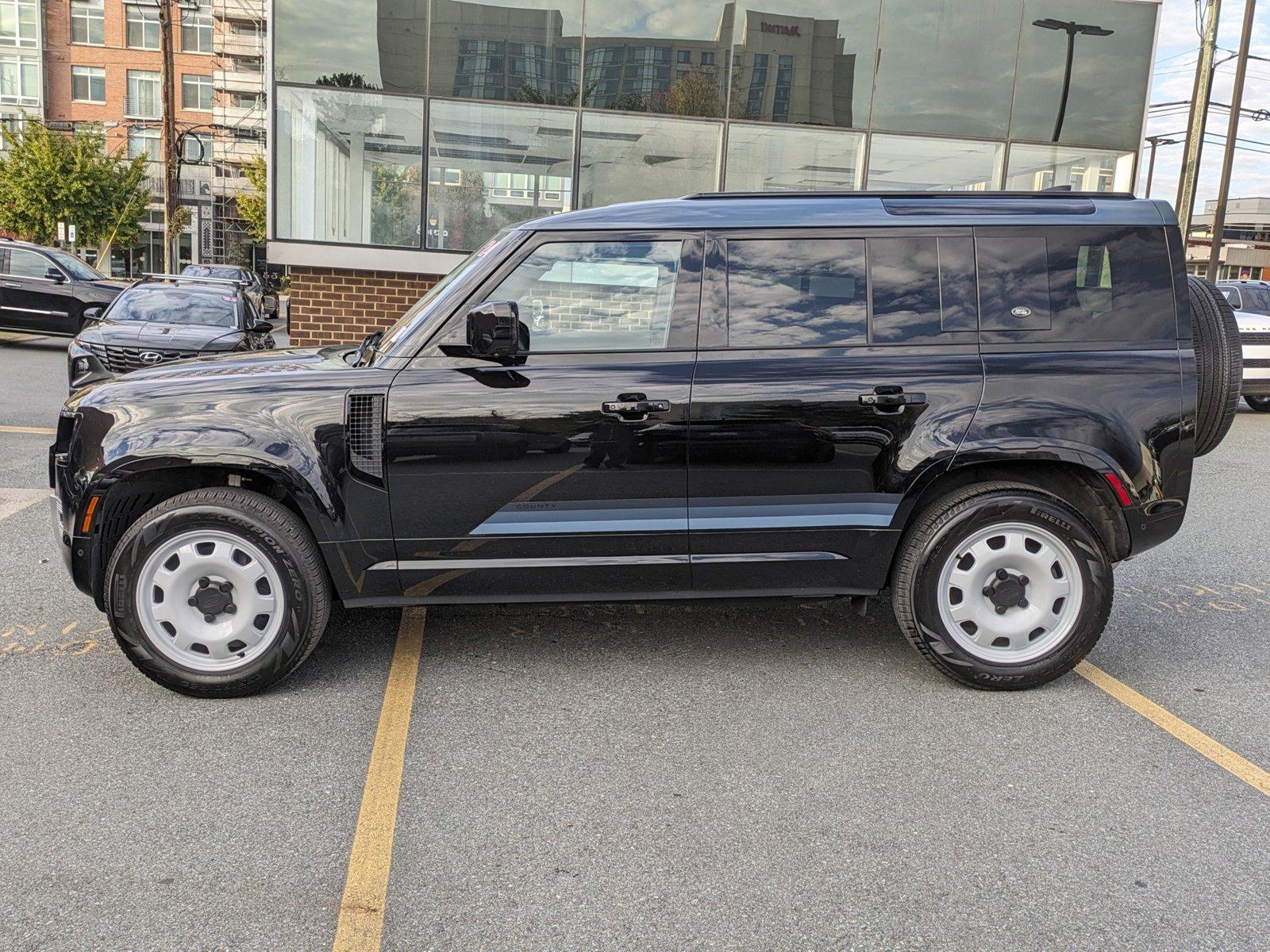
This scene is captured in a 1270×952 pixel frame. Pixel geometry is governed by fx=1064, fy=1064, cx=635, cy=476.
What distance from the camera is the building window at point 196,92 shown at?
56.5m

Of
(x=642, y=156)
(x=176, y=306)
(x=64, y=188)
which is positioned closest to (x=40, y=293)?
(x=176, y=306)

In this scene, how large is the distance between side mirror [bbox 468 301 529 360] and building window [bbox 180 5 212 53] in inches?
2402

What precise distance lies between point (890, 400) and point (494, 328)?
61.4 inches

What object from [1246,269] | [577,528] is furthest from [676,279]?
[1246,269]

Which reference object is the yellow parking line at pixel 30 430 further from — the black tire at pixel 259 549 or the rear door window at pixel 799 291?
the rear door window at pixel 799 291

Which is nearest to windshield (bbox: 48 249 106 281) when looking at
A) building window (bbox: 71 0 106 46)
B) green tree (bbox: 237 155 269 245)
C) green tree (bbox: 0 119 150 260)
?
green tree (bbox: 0 119 150 260)

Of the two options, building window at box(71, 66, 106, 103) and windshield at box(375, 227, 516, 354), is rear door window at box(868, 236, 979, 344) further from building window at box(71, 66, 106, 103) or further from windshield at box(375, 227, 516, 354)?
building window at box(71, 66, 106, 103)

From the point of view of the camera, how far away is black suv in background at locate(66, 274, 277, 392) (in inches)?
440

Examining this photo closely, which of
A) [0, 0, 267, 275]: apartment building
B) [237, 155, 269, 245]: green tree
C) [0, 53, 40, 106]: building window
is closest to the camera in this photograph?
[237, 155, 269, 245]: green tree

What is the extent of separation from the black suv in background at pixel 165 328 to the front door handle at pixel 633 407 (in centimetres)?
768

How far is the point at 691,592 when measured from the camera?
14.1ft

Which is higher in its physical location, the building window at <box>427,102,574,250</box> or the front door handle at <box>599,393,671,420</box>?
the building window at <box>427,102,574,250</box>

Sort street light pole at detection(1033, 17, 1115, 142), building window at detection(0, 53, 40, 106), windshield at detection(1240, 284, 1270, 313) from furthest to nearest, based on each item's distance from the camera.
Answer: building window at detection(0, 53, 40, 106) < windshield at detection(1240, 284, 1270, 313) < street light pole at detection(1033, 17, 1115, 142)

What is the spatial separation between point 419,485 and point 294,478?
0.46m
